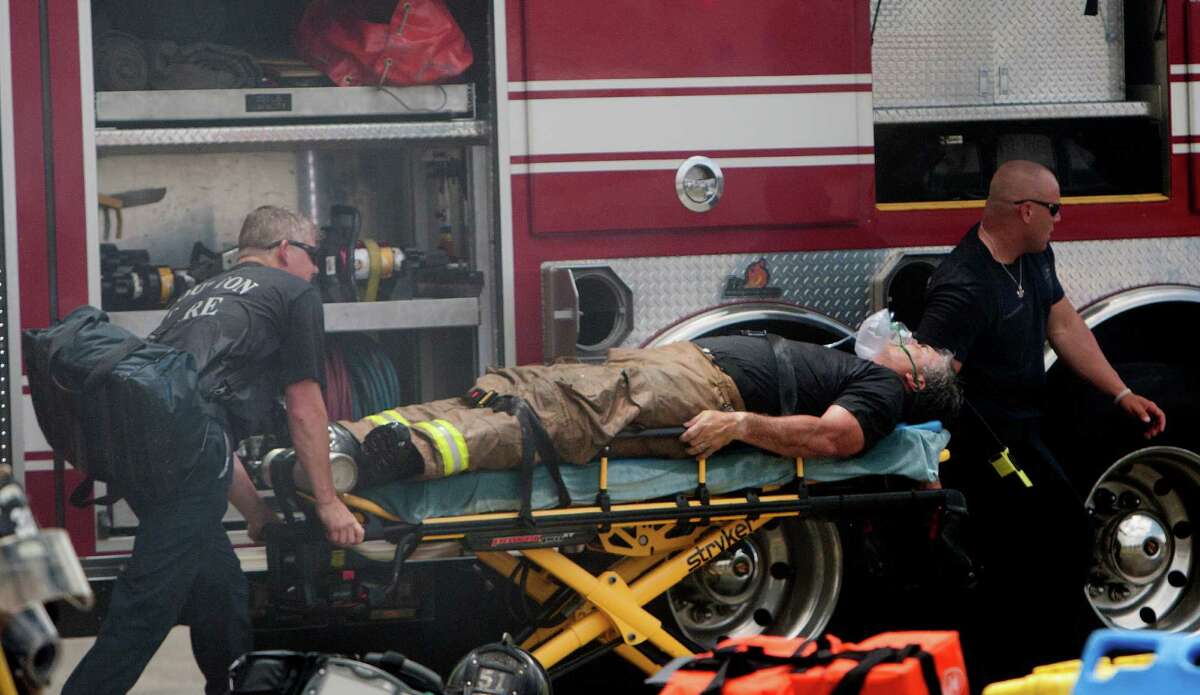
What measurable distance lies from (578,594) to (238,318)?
1.28 m

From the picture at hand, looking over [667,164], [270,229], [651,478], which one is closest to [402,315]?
[270,229]

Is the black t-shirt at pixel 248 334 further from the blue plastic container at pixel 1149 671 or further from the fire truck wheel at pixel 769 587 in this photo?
the blue plastic container at pixel 1149 671

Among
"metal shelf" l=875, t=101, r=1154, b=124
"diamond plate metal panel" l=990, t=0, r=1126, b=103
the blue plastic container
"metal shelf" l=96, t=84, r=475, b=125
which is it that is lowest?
the blue plastic container

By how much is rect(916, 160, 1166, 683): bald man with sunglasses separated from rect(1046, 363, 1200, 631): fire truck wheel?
16 centimetres

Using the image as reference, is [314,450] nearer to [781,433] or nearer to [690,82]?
[781,433]

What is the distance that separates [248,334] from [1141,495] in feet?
10.5

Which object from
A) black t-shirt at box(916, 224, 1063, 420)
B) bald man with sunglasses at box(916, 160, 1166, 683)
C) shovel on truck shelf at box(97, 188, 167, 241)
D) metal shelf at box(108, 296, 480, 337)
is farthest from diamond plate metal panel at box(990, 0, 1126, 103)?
shovel on truck shelf at box(97, 188, 167, 241)

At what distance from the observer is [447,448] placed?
15.5 feet

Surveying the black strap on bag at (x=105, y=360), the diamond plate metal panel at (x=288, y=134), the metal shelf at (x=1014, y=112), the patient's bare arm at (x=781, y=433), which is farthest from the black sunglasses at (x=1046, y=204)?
the black strap on bag at (x=105, y=360)

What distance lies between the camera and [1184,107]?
19.0ft

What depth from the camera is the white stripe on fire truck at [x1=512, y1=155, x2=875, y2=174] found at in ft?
17.6

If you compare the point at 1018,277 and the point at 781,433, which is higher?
the point at 1018,277

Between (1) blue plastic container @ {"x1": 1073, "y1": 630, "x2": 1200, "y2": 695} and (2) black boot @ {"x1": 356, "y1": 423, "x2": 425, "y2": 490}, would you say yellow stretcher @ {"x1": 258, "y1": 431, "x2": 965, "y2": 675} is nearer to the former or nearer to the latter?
(2) black boot @ {"x1": 356, "y1": 423, "x2": 425, "y2": 490}

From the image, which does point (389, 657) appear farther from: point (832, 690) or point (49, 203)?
point (49, 203)
